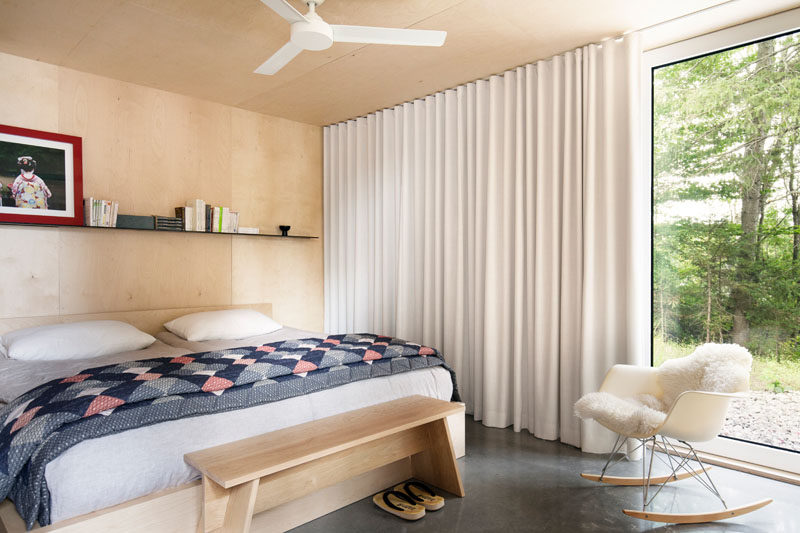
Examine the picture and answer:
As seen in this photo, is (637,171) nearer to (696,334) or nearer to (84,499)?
(696,334)

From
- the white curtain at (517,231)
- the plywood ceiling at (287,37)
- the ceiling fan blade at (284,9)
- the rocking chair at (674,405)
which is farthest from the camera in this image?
the white curtain at (517,231)

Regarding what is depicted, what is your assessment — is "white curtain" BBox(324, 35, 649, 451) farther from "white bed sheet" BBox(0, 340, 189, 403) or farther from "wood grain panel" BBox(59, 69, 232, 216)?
"white bed sheet" BBox(0, 340, 189, 403)

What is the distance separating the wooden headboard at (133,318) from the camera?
334cm

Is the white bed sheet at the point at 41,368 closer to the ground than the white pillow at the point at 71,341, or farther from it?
closer to the ground

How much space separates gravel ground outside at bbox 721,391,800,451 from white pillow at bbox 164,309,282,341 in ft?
10.4

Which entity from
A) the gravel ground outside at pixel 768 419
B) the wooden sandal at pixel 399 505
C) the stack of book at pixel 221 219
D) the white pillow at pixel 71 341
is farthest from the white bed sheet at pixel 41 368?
the gravel ground outside at pixel 768 419

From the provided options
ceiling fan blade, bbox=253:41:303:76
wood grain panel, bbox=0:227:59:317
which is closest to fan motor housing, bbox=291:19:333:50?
ceiling fan blade, bbox=253:41:303:76

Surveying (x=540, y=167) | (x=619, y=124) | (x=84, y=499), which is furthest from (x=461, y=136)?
(x=84, y=499)

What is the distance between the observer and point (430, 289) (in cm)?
411

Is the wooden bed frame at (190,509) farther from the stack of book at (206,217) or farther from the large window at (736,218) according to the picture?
the stack of book at (206,217)

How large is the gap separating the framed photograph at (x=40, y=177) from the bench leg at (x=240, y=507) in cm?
265

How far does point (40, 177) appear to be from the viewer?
11.2ft

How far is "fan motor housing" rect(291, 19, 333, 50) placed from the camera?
2.27 m

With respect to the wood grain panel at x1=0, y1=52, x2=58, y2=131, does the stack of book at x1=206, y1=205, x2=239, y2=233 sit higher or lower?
lower
